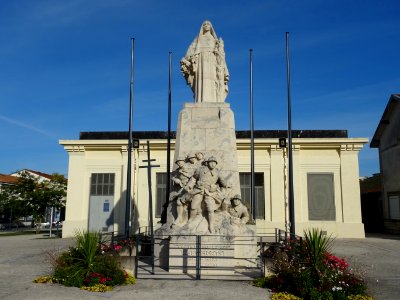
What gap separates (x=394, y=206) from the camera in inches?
971

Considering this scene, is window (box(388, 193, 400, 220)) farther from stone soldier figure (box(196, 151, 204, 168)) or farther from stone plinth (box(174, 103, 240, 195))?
stone soldier figure (box(196, 151, 204, 168))

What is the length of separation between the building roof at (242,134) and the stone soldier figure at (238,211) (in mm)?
14386

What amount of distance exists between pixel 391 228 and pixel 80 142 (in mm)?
20970

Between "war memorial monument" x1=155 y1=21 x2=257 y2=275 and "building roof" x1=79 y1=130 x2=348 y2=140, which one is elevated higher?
"building roof" x1=79 y1=130 x2=348 y2=140

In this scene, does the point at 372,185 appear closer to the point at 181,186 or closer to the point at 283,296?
the point at 181,186

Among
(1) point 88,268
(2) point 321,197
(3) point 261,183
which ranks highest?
(3) point 261,183

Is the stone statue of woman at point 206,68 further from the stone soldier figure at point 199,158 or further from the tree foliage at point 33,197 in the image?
the tree foliage at point 33,197

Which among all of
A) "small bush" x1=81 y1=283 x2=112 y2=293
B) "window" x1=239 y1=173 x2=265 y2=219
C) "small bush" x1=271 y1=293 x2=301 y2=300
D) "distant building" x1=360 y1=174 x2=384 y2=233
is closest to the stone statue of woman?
"small bush" x1=81 y1=283 x2=112 y2=293

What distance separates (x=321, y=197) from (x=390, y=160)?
682 centimetres

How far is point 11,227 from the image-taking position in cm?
3928

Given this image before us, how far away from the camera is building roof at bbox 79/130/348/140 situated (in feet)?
81.3

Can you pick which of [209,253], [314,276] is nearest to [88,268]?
[209,253]

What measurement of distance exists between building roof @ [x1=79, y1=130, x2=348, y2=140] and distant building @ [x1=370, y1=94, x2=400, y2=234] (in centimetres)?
346

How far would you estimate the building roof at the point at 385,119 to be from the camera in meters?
24.7
